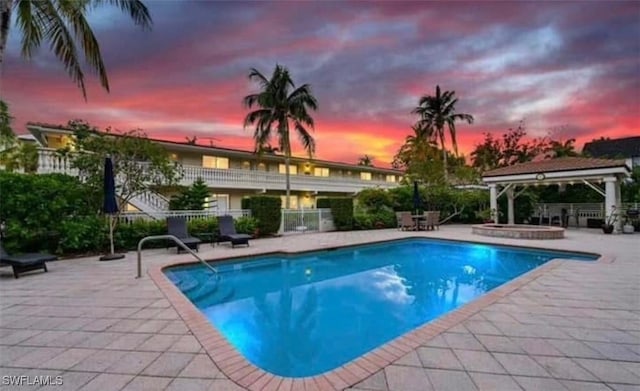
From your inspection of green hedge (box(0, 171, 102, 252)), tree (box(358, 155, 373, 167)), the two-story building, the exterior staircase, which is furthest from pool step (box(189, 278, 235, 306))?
tree (box(358, 155, 373, 167))

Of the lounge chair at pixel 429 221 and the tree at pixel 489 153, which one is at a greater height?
the tree at pixel 489 153

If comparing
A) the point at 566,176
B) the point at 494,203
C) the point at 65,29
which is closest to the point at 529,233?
the point at 566,176

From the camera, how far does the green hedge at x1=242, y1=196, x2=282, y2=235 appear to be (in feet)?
Result: 50.5

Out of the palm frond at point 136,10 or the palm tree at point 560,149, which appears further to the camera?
the palm tree at point 560,149

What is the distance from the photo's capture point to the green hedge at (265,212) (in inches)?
606

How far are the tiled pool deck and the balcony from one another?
8.91 m

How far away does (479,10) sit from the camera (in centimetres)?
1133

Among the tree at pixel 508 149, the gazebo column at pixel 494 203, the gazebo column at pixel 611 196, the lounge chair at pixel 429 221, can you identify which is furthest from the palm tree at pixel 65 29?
the tree at pixel 508 149

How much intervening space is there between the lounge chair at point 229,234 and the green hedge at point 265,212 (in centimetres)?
263

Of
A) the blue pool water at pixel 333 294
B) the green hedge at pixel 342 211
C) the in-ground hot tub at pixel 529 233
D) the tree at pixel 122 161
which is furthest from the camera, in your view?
the green hedge at pixel 342 211

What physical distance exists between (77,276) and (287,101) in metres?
15.0

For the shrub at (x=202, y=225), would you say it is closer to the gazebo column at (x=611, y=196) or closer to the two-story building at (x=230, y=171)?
the two-story building at (x=230, y=171)

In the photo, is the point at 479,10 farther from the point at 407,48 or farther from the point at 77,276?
the point at 77,276

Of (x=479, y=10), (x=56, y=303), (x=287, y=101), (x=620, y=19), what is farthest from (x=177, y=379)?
(x=287, y=101)
